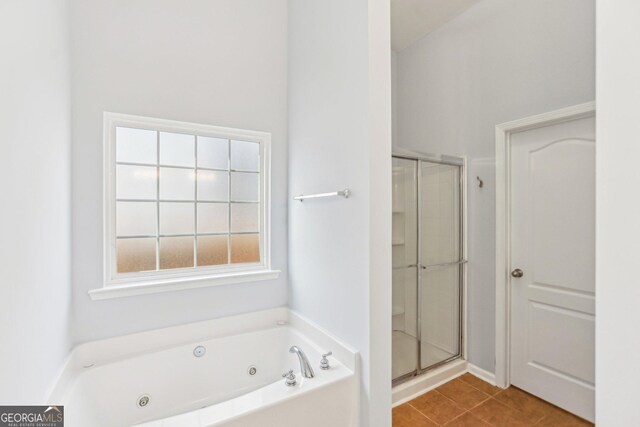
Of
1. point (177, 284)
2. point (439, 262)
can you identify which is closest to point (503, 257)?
point (439, 262)

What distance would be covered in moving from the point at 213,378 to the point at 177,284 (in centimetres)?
67

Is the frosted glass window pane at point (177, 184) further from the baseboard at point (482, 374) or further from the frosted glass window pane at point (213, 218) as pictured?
the baseboard at point (482, 374)

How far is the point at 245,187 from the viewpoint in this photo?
2.29 metres

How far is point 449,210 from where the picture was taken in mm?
2729

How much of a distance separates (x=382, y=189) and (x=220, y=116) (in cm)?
130

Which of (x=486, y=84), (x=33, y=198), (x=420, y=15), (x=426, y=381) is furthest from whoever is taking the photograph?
(x=420, y=15)

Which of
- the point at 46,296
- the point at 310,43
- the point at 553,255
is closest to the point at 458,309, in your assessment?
the point at 553,255

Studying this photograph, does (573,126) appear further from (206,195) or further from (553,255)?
(206,195)

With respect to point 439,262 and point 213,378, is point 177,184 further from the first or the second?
point 439,262

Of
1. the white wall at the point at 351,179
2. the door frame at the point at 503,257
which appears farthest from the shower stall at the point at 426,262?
the white wall at the point at 351,179

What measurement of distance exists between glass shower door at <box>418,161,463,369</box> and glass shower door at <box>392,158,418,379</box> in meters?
0.06

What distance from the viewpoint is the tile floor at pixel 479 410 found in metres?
2.04

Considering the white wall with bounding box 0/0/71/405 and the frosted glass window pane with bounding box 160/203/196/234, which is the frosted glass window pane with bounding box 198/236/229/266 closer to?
the frosted glass window pane with bounding box 160/203/196/234

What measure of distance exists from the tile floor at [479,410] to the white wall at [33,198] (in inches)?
81.5
